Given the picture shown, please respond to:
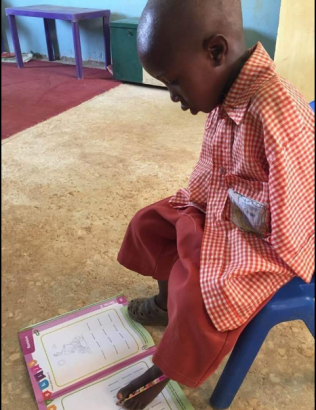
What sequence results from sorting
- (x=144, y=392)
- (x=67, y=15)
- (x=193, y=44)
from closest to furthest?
(x=193, y=44), (x=144, y=392), (x=67, y=15)

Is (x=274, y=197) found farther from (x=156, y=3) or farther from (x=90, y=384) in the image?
(x=90, y=384)

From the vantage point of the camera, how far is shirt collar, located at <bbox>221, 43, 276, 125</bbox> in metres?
0.63

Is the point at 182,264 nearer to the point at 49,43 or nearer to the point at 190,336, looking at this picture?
the point at 190,336

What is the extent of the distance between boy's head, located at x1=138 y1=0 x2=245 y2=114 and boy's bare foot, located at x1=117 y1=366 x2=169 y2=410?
51 cm

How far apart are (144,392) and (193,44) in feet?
2.06

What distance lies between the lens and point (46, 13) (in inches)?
109

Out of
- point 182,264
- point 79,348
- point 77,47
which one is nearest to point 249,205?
point 182,264

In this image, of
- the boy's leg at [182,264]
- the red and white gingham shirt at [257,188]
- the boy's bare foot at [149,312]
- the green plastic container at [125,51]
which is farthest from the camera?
the green plastic container at [125,51]

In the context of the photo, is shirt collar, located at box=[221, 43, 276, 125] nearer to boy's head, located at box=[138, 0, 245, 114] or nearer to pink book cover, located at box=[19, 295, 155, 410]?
boy's head, located at box=[138, 0, 245, 114]

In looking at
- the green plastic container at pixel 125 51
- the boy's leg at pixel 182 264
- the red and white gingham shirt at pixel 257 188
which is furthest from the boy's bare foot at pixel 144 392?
the green plastic container at pixel 125 51

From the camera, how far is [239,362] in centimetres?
69

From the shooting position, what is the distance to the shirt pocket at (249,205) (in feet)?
2.10

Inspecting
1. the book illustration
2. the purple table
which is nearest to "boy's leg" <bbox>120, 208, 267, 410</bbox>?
the book illustration

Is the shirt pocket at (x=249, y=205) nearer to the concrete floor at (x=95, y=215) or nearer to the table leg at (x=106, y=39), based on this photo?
the concrete floor at (x=95, y=215)
